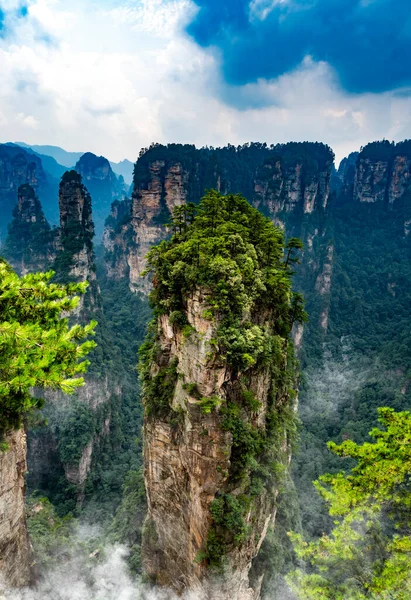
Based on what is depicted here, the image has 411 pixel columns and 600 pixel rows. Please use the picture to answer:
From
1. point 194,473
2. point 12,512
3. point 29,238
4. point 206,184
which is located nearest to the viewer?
point 12,512

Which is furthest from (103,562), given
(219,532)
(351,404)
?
(351,404)

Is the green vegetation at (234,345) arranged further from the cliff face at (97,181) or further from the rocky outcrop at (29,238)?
the cliff face at (97,181)

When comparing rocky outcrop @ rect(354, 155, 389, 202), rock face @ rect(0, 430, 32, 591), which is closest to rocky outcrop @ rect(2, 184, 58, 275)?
rock face @ rect(0, 430, 32, 591)

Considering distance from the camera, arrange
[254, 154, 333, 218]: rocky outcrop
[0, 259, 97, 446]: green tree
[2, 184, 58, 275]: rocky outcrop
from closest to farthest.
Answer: [0, 259, 97, 446]: green tree
[2, 184, 58, 275]: rocky outcrop
[254, 154, 333, 218]: rocky outcrop

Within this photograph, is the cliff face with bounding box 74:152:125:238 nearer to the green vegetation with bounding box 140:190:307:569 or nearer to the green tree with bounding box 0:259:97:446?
the green vegetation with bounding box 140:190:307:569

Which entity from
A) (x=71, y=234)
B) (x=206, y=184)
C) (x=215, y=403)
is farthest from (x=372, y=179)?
(x=215, y=403)

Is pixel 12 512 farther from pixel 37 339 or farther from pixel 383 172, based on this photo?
pixel 383 172
